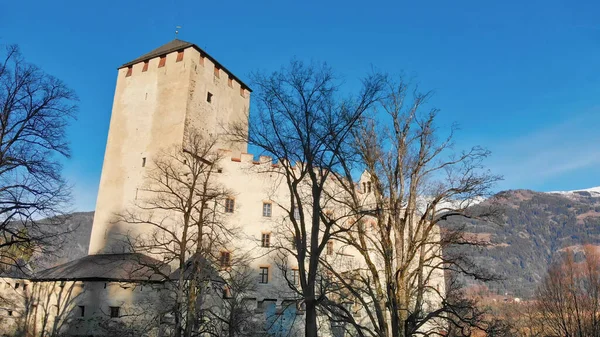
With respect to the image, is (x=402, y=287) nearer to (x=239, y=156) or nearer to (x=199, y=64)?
(x=239, y=156)

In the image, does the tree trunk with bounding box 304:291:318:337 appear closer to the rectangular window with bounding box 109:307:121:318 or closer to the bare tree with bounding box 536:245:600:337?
the rectangular window with bounding box 109:307:121:318

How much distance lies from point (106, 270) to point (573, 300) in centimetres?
3059

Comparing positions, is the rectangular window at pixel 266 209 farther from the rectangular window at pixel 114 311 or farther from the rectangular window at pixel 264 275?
the rectangular window at pixel 114 311

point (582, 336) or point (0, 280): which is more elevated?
point (0, 280)

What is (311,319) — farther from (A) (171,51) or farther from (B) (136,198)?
(A) (171,51)

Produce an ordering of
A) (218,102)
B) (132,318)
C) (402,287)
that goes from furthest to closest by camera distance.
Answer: (218,102)
(132,318)
(402,287)

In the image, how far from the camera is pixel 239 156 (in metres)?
32.2

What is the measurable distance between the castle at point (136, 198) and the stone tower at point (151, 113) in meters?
0.07

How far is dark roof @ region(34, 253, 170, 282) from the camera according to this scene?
2423cm

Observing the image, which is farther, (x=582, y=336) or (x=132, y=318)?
(x=582, y=336)

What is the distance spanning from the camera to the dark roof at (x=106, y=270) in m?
24.2

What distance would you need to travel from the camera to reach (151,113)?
102 ft

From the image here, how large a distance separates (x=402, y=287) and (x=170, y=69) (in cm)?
2338

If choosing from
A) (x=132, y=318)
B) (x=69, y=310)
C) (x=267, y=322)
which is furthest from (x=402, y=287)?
(x=69, y=310)
